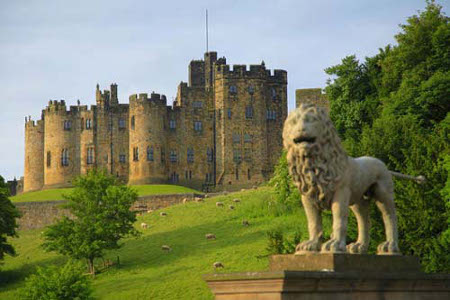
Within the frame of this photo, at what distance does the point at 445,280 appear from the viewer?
15539 millimetres

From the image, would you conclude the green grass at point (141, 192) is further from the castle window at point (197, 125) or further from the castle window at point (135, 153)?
the castle window at point (197, 125)

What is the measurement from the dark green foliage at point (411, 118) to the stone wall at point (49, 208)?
110 feet

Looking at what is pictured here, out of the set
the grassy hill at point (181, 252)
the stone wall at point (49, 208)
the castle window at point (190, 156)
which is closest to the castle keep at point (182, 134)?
the castle window at point (190, 156)

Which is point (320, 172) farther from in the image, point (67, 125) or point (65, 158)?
point (67, 125)

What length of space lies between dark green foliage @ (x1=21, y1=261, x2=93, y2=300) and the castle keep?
186ft

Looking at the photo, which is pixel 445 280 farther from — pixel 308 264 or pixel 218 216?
pixel 218 216

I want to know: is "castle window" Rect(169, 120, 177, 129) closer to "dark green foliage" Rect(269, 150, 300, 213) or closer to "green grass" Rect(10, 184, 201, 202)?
"green grass" Rect(10, 184, 201, 202)

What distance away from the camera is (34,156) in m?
107

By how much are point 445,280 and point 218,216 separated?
168 feet

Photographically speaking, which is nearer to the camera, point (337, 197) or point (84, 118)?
point (337, 197)

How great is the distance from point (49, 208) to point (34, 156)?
908 inches

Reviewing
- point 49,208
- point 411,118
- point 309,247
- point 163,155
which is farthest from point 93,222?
point 163,155

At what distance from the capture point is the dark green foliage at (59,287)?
4069 cm

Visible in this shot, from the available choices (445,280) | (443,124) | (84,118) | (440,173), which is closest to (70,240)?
(443,124)
